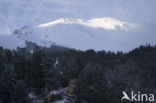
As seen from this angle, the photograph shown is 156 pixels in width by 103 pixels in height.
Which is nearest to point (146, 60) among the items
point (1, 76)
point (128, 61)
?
point (128, 61)

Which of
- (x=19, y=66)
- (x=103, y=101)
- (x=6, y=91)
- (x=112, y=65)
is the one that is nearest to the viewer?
(x=6, y=91)

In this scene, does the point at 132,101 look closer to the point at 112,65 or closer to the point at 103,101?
the point at 103,101

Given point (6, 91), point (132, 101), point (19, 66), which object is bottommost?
point (132, 101)

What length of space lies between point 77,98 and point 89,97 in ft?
5.96

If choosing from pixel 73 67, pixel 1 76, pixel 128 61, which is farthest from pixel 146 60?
pixel 1 76

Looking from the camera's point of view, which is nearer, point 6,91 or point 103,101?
point 6,91

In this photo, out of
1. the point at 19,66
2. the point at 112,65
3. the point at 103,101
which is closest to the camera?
the point at 103,101

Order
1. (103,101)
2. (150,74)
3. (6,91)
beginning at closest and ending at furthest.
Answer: (6,91) < (103,101) < (150,74)

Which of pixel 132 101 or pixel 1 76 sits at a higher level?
pixel 1 76

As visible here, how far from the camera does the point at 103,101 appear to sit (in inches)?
1500

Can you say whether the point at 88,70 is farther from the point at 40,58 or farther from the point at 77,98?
the point at 40,58

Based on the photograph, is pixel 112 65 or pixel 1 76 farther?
pixel 112 65

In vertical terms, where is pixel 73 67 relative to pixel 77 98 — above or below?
above

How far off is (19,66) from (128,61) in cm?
6227
